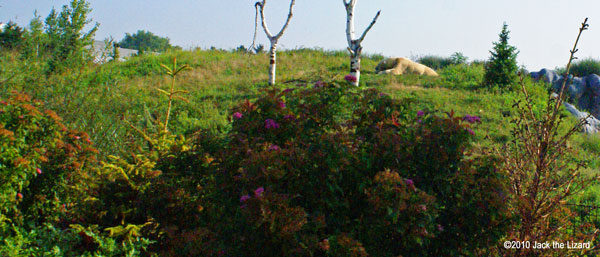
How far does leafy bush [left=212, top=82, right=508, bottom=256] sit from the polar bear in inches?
570

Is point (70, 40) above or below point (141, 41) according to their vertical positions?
below

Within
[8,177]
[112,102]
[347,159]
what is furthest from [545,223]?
[112,102]

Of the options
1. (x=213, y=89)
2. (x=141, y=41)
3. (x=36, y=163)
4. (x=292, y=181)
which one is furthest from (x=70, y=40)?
(x=141, y=41)

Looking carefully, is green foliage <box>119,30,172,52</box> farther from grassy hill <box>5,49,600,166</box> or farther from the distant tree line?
grassy hill <box>5,49,600,166</box>

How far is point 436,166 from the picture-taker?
9.79ft

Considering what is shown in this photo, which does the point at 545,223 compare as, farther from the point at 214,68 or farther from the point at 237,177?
the point at 214,68

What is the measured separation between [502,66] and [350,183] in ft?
46.0

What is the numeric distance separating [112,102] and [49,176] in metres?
3.46

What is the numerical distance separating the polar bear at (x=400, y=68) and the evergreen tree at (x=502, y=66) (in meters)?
2.37

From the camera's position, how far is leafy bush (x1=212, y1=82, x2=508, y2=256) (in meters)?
2.58

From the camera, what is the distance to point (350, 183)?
2979 millimetres

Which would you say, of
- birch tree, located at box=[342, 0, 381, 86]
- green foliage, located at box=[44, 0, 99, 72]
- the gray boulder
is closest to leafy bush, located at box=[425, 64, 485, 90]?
the gray boulder

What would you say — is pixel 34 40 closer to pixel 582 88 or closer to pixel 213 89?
pixel 213 89

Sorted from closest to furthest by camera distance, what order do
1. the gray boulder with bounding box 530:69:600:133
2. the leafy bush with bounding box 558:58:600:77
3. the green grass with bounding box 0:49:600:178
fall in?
the green grass with bounding box 0:49:600:178, the gray boulder with bounding box 530:69:600:133, the leafy bush with bounding box 558:58:600:77
